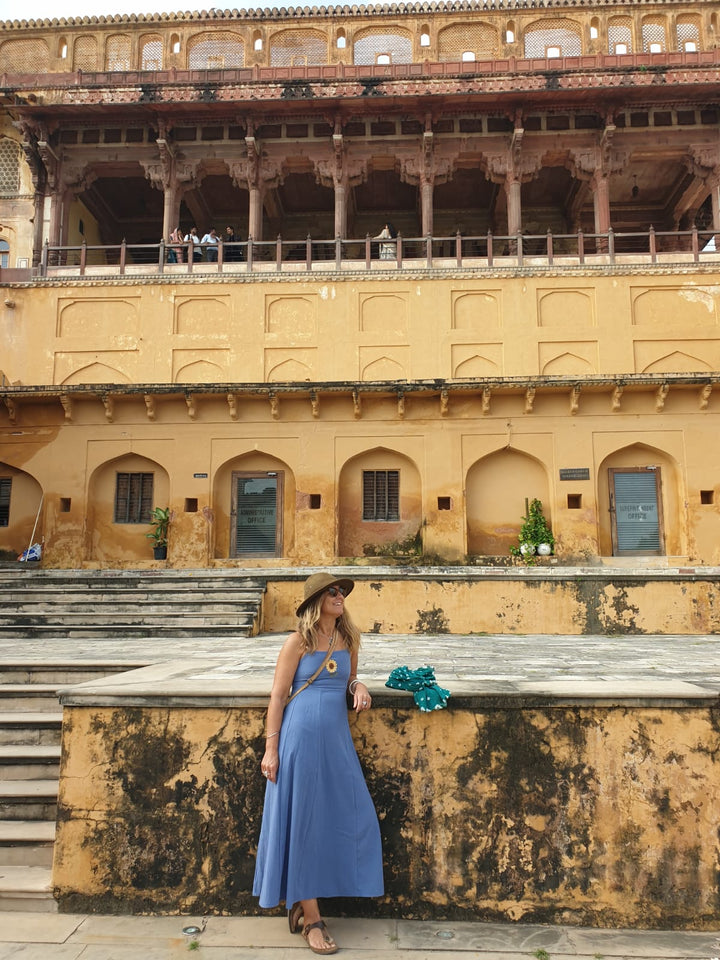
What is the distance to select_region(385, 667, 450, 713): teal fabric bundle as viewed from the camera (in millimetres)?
3895

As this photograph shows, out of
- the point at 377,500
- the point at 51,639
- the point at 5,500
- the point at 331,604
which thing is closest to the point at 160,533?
the point at 5,500

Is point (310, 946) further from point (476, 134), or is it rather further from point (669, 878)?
point (476, 134)

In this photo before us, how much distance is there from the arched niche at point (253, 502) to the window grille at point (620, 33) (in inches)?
655

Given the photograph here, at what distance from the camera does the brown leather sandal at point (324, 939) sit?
3.33 meters

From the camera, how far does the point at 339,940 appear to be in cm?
347

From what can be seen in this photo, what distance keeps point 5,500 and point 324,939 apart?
1614 cm

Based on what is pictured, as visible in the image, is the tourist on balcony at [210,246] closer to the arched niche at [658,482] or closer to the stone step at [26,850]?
the arched niche at [658,482]

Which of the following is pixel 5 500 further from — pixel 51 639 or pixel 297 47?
pixel 297 47

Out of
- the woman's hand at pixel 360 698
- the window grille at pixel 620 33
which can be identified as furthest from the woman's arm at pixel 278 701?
the window grille at pixel 620 33

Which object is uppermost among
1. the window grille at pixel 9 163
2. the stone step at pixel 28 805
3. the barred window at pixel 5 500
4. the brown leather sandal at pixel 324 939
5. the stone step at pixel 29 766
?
the window grille at pixel 9 163

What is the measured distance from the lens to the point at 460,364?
17.9m

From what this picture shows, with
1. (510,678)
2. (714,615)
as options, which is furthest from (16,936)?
(714,615)

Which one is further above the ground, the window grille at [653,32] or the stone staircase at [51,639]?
the window grille at [653,32]

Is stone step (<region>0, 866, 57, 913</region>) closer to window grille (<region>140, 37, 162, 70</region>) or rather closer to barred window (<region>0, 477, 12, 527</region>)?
barred window (<region>0, 477, 12, 527</region>)
